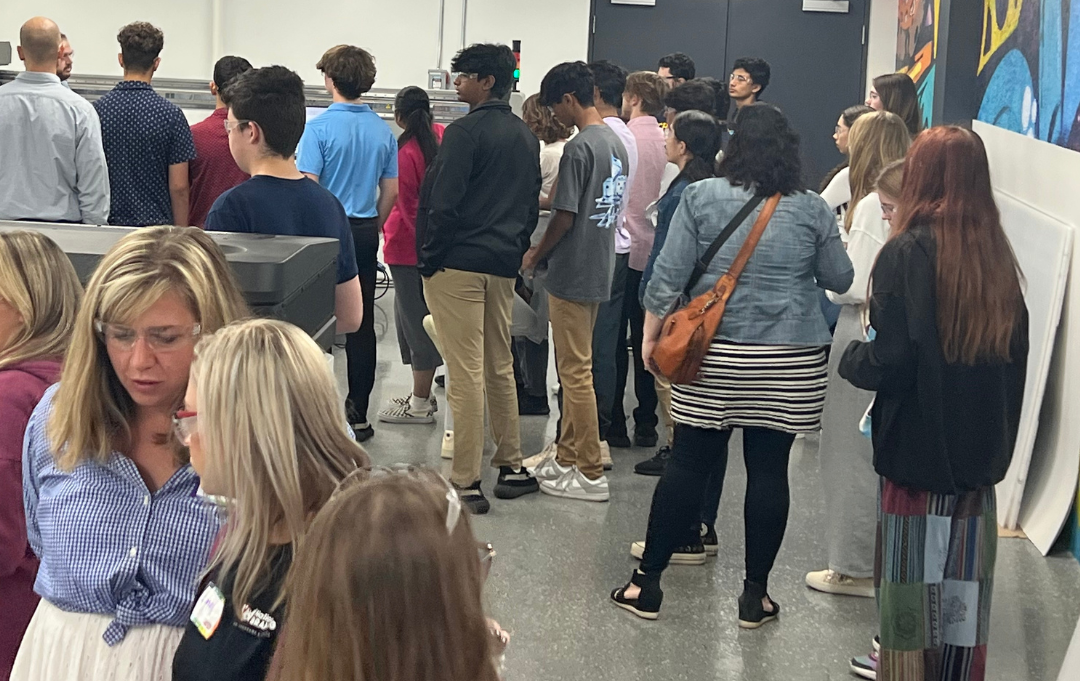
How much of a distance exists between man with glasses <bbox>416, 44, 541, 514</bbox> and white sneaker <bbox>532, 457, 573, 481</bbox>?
1.20ft

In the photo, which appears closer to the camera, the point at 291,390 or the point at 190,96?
the point at 291,390

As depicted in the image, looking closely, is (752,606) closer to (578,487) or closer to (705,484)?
(705,484)

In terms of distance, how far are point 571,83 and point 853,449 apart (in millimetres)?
1674

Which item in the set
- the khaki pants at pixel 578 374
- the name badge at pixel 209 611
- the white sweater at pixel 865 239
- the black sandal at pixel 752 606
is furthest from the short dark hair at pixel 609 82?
the name badge at pixel 209 611

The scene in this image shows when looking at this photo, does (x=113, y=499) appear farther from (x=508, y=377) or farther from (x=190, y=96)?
(x=190, y=96)

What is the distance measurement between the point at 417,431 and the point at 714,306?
2.38 m

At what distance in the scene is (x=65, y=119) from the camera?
4430 millimetres

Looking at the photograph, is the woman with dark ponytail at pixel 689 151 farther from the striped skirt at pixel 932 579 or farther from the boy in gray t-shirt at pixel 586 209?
the striped skirt at pixel 932 579

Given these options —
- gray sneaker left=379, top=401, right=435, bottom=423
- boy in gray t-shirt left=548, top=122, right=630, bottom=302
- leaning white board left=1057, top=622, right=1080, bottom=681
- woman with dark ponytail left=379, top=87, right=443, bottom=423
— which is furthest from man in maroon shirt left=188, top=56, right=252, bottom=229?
leaning white board left=1057, top=622, right=1080, bottom=681

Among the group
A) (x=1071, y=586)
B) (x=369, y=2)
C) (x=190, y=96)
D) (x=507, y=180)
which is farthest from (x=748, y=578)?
(x=369, y=2)

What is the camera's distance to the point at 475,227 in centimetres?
412

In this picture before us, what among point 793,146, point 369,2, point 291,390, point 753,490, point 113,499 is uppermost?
point 369,2

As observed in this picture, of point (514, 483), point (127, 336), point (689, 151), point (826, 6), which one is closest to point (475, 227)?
point (689, 151)

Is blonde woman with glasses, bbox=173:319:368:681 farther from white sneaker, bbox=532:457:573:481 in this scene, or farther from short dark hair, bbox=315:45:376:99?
short dark hair, bbox=315:45:376:99
